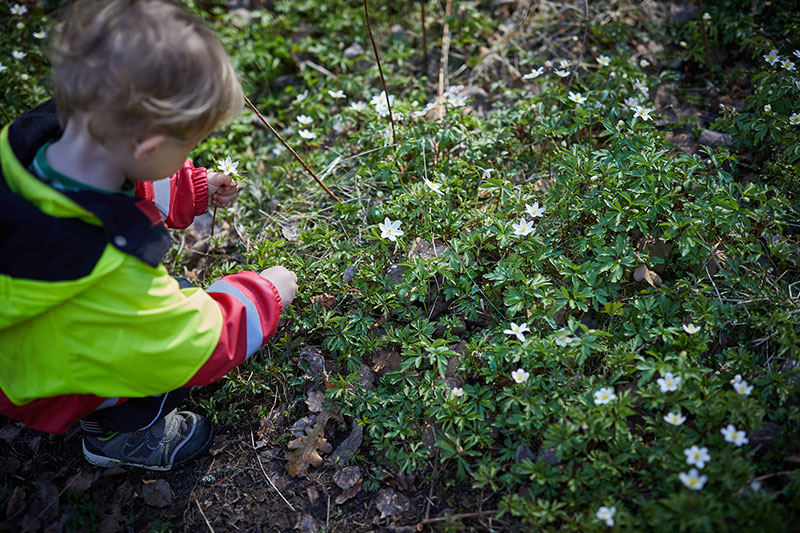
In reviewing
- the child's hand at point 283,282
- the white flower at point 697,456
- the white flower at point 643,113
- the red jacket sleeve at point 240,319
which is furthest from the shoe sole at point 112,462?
the white flower at point 643,113

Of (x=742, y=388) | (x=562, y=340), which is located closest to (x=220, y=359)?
(x=562, y=340)

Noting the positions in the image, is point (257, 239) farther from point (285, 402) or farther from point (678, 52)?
point (678, 52)

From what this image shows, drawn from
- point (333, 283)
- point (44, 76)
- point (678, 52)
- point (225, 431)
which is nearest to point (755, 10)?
point (678, 52)

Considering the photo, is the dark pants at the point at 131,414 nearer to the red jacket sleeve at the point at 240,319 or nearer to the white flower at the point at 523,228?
the red jacket sleeve at the point at 240,319

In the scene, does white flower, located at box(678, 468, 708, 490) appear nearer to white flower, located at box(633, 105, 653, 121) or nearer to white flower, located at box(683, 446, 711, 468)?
white flower, located at box(683, 446, 711, 468)

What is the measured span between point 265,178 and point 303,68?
43.4 inches

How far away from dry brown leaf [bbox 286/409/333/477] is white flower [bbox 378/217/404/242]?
91 cm

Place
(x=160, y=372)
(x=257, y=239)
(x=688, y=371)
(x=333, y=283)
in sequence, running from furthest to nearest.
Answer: (x=257, y=239)
(x=333, y=283)
(x=688, y=371)
(x=160, y=372)

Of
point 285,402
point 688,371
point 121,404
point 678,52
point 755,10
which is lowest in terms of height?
point 285,402

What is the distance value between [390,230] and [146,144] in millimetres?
1231

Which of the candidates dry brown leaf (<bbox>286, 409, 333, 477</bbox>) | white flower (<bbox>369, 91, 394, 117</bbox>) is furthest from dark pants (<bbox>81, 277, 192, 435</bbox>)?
white flower (<bbox>369, 91, 394, 117</bbox>)

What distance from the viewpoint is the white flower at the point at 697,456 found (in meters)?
1.93

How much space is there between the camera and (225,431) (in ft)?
8.59

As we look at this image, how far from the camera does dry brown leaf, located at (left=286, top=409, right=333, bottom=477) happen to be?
243 cm
